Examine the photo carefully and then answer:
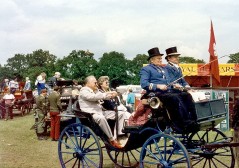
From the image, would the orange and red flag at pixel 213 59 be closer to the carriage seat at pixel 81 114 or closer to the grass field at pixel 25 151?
the grass field at pixel 25 151

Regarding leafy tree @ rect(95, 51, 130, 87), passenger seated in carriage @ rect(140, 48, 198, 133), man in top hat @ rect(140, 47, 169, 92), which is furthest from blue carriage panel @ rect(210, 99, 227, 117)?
leafy tree @ rect(95, 51, 130, 87)

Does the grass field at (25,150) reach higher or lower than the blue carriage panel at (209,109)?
lower

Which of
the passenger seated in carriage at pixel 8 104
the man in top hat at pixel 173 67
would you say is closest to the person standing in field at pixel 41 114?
the passenger seated in carriage at pixel 8 104

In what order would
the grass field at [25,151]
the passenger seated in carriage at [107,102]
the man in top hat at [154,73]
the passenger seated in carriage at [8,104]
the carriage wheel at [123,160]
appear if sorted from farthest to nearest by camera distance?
the passenger seated in carriage at [8,104], the grass field at [25,151], the passenger seated in carriage at [107,102], the carriage wheel at [123,160], the man in top hat at [154,73]

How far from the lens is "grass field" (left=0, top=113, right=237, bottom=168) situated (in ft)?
25.6

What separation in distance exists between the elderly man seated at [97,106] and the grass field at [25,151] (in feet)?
3.84

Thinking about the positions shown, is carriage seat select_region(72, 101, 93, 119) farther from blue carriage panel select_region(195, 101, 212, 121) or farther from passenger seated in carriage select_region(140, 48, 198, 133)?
blue carriage panel select_region(195, 101, 212, 121)

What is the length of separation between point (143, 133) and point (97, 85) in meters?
1.65

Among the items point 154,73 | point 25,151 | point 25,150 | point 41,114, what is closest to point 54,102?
point 41,114

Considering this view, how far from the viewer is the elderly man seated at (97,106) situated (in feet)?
21.8

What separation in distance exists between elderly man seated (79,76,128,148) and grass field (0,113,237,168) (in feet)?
3.84

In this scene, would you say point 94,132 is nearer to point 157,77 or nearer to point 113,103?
point 113,103

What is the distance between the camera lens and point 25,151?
30.8 feet

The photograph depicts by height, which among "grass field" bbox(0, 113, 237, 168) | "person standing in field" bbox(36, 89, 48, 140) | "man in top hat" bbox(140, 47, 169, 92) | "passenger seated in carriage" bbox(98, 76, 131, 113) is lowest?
"grass field" bbox(0, 113, 237, 168)
